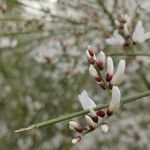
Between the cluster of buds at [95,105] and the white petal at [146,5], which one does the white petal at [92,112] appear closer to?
the cluster of buds at [95,105]

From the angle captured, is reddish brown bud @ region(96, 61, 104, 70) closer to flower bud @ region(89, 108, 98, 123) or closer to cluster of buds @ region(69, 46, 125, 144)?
cluster of buds @ region(69, 46, 125, 144)

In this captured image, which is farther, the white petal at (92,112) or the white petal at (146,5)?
the white petal at (146,5)

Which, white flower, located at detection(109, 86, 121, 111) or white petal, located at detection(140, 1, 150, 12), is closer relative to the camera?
white flower, located at detection(109, 86, 121, 111)

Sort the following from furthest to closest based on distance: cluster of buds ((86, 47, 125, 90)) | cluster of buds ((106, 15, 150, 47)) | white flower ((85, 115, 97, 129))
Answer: cluster of buds ((106, 15, 150, 47)), cluster of buds ((86, 47, 125, 90)), white flower ((85, 115, 97, 129))

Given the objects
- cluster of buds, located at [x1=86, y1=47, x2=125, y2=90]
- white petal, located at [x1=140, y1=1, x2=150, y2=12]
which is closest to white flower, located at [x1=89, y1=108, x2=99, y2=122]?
cluster of buds, located at [x1=86, y1=47, x2=125, y2=90]

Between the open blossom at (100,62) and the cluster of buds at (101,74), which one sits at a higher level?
the open blossom at (100,62)

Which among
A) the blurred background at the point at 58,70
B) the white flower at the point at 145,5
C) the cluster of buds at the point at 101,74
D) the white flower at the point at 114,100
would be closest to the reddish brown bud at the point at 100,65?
the cluster of buds at the point at 101,74

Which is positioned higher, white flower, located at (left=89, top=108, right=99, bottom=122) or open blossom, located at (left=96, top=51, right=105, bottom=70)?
open blossom, located at (left=96, top=51, right=105, bottom=70)

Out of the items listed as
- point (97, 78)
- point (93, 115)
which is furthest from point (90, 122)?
point (97, 78)

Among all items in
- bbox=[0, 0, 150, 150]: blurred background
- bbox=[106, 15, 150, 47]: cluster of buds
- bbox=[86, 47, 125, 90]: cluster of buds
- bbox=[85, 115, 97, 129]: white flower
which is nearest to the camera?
bbox=[85, 115, 97, 129]: white flower
